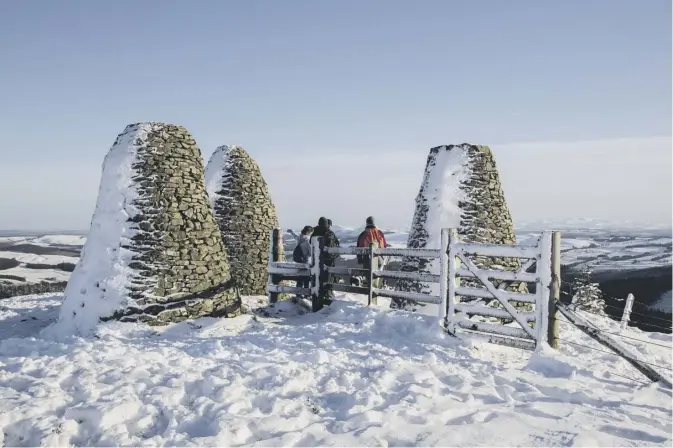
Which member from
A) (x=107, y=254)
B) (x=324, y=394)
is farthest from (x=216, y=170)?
(x=324, y=394)

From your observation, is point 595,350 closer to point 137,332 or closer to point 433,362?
point 433,362

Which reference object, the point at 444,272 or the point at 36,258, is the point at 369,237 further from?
the point at 36,258

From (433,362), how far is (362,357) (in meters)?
0.96

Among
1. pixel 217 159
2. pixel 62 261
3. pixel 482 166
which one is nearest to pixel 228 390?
pixel 482 166

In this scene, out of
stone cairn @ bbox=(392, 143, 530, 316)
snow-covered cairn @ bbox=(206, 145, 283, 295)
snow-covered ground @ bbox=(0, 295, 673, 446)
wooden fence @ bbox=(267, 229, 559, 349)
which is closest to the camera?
snow-covered ground @ bbox=(0, 295, 673, 446)

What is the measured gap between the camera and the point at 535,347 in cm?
740

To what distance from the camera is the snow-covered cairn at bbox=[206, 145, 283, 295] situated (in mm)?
15422

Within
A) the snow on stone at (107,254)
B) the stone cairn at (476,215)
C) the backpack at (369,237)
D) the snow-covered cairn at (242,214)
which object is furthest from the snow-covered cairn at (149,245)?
the snow-covered cairn at (242,214)

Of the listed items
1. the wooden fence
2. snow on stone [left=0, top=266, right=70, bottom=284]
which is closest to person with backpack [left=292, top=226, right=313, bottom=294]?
the wooden fence

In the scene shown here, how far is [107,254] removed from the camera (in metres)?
9.62

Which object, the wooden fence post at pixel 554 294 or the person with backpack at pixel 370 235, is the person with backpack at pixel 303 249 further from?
the wooden fence post at pixel 554 294

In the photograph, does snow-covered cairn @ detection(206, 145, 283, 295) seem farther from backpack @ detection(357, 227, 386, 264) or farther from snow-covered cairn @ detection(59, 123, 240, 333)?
snow-covered cairn @ detection(59, 123, 240, 333)

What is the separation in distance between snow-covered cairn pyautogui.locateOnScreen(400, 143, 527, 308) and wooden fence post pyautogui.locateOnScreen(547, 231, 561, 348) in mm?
3480

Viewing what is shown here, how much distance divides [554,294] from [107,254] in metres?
7.82
